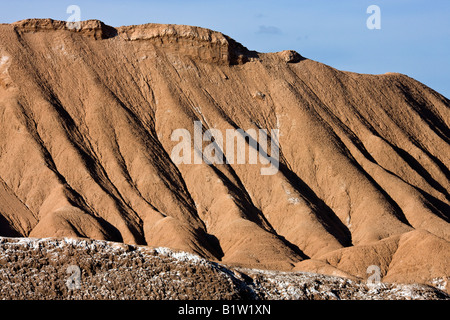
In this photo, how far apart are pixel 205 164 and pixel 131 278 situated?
50976mm

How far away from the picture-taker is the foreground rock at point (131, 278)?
28.8 m

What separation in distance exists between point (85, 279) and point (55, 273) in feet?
3.39

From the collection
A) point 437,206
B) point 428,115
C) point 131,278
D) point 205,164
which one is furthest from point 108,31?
point 131,278

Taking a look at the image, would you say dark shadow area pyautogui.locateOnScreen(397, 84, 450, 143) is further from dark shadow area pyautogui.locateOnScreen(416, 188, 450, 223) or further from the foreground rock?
the foreground rock

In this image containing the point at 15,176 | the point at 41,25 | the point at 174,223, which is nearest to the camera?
the point at 174,223

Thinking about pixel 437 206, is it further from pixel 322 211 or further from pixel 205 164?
pixel 205 164

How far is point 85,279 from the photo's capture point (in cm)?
2920

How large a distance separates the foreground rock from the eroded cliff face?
968 inches

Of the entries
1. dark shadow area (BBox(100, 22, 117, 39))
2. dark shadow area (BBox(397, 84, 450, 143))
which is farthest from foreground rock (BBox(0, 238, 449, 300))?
dark shadow area (BBox(397, 84, 450, 143))

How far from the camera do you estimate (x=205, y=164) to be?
80.3 metres

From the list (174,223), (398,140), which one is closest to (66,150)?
(174,223)

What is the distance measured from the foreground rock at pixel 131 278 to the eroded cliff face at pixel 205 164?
24.6 meters
